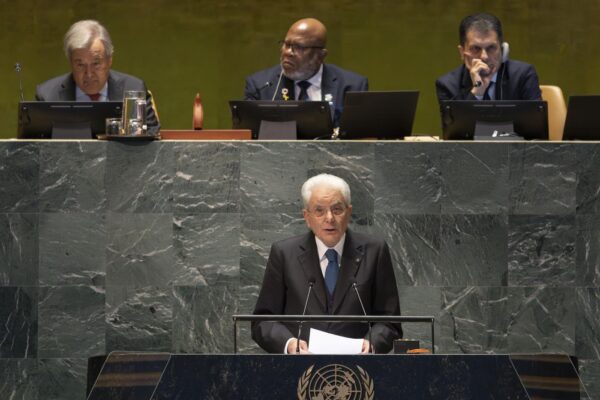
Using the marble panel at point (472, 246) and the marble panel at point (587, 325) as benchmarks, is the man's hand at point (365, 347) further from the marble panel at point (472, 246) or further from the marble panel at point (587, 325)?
the marble panel at point (587, 325)

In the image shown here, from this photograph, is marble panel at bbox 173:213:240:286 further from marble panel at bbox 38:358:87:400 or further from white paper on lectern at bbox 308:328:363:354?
white paper on lectern at bbox 308:328:363:354

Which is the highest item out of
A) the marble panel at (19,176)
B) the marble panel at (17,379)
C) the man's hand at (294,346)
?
the marble panel at (19,176)

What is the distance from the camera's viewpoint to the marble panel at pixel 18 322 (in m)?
5.36

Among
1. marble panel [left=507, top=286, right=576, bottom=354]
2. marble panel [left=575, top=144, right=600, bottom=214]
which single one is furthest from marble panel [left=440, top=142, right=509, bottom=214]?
marble panel [left=507, top=286, right=576, bottom=354]

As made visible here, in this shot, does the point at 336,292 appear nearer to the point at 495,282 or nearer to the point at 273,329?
the point at 273,329

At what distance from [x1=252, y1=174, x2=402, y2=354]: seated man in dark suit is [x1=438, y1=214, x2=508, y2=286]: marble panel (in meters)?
0.69

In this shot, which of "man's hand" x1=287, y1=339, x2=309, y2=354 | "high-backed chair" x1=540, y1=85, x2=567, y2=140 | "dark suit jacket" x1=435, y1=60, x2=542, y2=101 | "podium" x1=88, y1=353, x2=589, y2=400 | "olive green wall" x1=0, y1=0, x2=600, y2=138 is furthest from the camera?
"olive green wall" x1=0, y1=0, x2=600, y2=138

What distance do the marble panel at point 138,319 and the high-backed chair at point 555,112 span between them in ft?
8.05

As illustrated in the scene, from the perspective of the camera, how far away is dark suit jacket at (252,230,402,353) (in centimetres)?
468

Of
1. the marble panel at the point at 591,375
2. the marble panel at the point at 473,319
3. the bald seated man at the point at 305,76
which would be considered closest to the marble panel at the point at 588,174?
the marble panel at the point at 473,319

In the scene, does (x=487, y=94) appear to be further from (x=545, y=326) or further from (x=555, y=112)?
(x=545, y=326)

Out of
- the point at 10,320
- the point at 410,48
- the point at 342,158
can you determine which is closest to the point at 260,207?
the point at 342,158

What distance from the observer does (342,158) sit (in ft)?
17.9

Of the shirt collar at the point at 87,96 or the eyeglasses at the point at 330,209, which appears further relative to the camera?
the shirt collar at the point at 87,96
